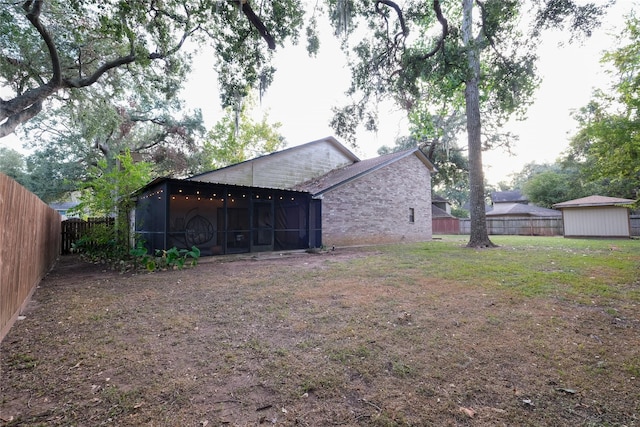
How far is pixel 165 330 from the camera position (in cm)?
317

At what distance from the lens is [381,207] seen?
14602 mm

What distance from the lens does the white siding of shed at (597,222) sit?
47.8 ft

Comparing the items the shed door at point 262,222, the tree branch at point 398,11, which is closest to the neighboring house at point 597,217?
the tree branch at point 398,11

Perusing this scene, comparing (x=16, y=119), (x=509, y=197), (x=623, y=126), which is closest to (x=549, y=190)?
(x=509, y=197)

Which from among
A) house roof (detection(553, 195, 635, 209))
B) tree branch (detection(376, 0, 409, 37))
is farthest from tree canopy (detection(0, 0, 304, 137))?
house roof (detection(553, 195, 635, 209))

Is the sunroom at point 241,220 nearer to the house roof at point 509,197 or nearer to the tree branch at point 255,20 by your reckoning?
the tree branch at point 255,20

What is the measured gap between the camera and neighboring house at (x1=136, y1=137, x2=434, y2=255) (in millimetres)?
9492

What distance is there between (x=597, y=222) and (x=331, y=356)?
19879mm

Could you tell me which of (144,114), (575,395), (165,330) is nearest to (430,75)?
(575,395)

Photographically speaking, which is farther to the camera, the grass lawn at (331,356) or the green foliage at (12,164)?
the green foliage at (12,164)

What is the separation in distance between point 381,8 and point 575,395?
28.0ft

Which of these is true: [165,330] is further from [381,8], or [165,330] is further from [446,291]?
[381,8]

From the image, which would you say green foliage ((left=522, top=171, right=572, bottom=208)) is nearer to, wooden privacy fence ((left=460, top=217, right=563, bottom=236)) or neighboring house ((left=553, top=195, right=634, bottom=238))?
wooden privacy fence ((left=460, top=217, right=563, bottom=236))

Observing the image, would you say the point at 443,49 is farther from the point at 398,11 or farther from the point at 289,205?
the point at 289,205
